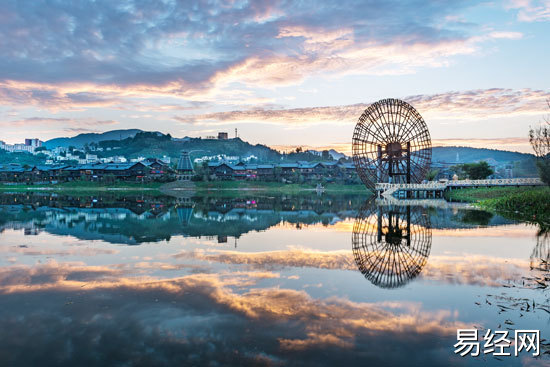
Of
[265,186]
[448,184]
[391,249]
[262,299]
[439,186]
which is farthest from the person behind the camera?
[265,186]

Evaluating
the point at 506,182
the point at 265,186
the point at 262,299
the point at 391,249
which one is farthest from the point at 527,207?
the point at 265,186

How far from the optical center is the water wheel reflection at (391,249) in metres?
11.6

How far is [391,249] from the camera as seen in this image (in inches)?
621

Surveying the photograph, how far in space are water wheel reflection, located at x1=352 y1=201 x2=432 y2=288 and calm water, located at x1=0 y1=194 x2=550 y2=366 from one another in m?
0.09

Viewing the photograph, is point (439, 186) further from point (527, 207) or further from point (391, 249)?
point (391, 249)

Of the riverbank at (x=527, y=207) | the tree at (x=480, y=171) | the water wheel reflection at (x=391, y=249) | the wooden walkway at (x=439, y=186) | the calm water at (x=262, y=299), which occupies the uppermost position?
the tree at (x=480, y=171)

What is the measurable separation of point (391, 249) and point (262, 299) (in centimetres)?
839

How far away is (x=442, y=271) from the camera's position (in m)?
12.0

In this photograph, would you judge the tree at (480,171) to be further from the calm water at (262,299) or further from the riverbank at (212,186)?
the calm water at (262,299)

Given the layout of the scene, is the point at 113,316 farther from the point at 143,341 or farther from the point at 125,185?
the point at 125,185

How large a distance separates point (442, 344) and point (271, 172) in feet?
343

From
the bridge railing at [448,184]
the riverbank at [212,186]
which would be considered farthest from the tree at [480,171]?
the riverbank at [212,186]

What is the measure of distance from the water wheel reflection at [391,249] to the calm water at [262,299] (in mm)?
93

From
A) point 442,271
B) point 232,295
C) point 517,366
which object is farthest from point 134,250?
point 517,366
